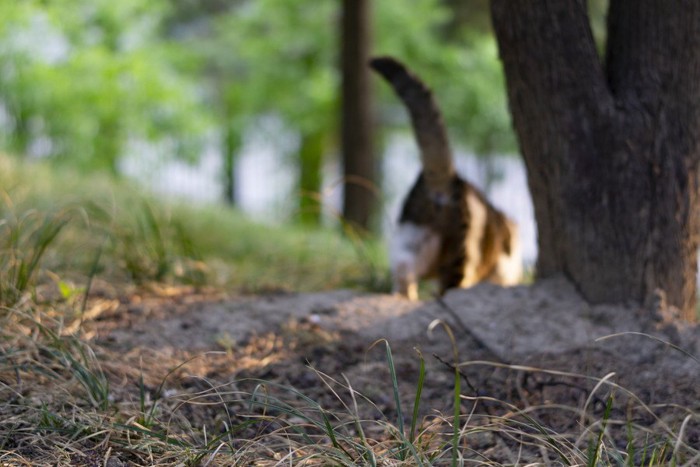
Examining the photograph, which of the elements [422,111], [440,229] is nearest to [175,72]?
[440,229]

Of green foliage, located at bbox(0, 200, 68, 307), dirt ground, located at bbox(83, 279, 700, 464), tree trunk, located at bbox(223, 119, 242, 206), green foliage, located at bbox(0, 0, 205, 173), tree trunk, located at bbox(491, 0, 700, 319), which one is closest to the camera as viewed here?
Result: dirt ground, located at bbox(83, 279, 700, 464)

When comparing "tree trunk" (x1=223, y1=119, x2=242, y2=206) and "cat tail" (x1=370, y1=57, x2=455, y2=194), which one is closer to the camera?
"cat tail" (x1=370, y1=57, x2=455, y2=194)

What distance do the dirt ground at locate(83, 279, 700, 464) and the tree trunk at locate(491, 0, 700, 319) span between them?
8.5 inches

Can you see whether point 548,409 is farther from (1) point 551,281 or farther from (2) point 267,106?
(2) point 267,106

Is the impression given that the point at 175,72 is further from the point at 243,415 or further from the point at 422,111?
the point at 243,415

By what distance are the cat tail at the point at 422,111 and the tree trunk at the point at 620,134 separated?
2.32ft

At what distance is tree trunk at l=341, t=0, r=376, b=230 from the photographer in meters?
8.97

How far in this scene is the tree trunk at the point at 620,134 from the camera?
318 cm

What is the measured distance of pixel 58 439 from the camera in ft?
6.91

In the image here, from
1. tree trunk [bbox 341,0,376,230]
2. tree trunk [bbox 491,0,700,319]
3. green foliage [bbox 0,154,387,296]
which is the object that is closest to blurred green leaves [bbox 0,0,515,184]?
tree trunk [bbox 341,0,376,230]

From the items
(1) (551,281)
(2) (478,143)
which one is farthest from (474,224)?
(2) (478,143)

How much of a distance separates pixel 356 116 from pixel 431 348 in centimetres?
646

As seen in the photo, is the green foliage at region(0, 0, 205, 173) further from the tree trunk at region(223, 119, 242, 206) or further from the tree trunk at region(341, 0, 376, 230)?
the tree trunk at region(341, 0, 376, 230)

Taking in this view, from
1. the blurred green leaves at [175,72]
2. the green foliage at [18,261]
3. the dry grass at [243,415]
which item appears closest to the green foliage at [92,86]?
the blurred green leaves at [175,72]
